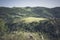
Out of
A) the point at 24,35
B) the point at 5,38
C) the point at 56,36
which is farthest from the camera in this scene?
the point at 56,36

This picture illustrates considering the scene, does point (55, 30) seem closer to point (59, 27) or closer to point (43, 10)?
point (59, 27)

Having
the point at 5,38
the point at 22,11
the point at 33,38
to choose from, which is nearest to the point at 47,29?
the point at 33,38

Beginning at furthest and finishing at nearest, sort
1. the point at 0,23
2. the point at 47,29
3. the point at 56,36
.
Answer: the point at 47,29 < the point at 56,36 < the point at 0,23

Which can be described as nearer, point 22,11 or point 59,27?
point 59,27

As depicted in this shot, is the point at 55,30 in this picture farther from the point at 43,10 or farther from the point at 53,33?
the point at 43,10

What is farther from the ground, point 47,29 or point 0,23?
point 0,23

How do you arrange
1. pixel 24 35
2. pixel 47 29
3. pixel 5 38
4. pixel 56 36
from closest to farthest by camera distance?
pixel 5 38 → pixel 24 35 → pixel 56 36 → pixel 47 29

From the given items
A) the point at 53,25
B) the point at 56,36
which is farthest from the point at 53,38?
the point at 53,25

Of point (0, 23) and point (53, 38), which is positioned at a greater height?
point (0, 23)

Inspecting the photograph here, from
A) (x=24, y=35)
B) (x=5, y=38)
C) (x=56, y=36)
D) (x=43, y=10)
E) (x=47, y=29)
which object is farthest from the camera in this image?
(x=43, y=10)
